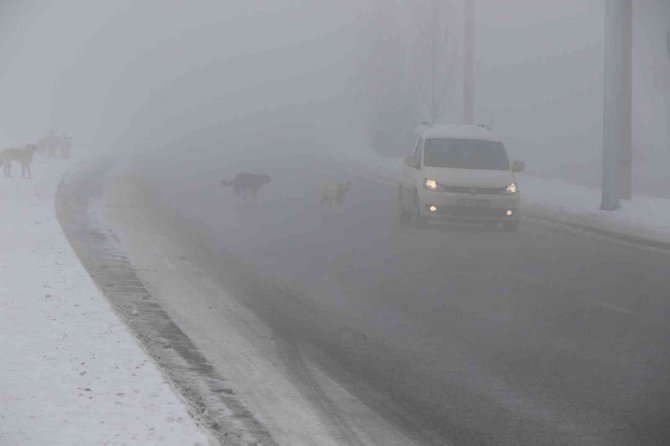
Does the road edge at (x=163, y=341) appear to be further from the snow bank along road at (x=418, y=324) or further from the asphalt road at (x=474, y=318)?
the asphalt road at (x=474, y=318)

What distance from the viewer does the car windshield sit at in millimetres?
20906

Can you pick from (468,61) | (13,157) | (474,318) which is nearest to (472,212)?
(474,318)

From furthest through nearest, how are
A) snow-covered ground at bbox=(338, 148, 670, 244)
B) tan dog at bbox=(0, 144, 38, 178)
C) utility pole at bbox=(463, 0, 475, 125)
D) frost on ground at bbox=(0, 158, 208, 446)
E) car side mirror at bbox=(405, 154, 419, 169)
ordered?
utility pole at bbox=(463, 0, 475, 125)
tan dog at bbox=(0, 144, 38, 178)
car side mirror at bbox=(405, 154, 419, 169)
snow-covered ground at bbox=(338, 148, 670, 244)
frost on ground at bbox=(0, 158, 208, 446)

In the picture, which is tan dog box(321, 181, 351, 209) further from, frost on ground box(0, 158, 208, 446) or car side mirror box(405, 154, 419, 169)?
frost on ground box(0, 158, 208, 446)

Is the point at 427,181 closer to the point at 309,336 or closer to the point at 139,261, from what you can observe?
the point at 139,261

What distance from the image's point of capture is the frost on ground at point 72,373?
6844 millimetres

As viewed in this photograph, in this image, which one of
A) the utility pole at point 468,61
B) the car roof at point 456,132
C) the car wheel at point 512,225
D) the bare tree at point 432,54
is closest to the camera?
the car wheel at point 512,225

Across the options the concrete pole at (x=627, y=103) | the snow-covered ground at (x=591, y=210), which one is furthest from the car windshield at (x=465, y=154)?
the concrete pole at (x=627, y=103)

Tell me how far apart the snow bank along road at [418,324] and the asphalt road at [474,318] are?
3 centimetres

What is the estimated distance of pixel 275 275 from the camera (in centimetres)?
1405

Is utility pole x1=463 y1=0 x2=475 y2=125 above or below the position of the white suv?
above

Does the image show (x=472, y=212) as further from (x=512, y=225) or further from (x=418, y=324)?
(x=418, y=324)

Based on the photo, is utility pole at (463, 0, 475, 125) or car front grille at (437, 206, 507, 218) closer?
car front grille at (437, 206, 507, 218)

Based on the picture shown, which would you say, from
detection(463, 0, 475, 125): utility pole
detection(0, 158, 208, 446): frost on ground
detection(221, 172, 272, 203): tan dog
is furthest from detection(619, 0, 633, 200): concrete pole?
detection(0, 158, 208, 446): frost on ground
